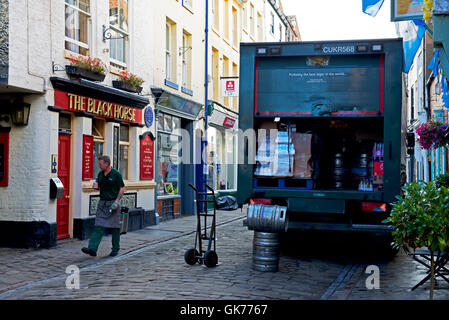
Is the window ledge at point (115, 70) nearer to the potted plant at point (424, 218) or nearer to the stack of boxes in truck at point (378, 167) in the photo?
the stack of boxes in truck at point (378, 167)

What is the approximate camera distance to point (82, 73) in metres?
11.3

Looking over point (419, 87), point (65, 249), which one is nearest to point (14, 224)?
point (65, 249)

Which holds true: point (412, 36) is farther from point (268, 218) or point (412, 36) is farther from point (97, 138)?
point (97, 138)

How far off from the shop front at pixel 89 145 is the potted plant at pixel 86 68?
0.16 meters

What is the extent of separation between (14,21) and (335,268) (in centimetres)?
698

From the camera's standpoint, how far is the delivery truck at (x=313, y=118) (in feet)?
29.0

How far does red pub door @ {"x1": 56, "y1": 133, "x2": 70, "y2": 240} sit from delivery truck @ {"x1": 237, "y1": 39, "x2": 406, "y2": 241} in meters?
4.20

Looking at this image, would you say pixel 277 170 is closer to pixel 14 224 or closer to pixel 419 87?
pixel 14 224

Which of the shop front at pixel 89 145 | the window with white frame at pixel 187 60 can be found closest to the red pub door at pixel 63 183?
the shop front at pixel 89 145

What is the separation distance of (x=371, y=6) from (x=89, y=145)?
6524 millimetres

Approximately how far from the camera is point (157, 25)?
1589 cm

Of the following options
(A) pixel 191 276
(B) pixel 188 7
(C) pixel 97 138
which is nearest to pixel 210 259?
(A) pixel 191 276
